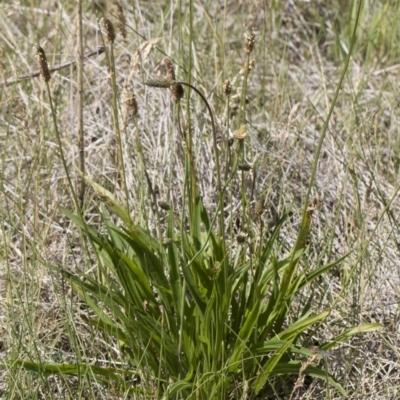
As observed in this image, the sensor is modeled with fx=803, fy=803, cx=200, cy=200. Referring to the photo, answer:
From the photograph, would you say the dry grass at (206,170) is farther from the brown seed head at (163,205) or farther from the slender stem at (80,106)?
Answer: the brown seed head at (163,205)

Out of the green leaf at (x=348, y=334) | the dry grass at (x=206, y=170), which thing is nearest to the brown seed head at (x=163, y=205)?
the dry grass at (x=206, y=170)

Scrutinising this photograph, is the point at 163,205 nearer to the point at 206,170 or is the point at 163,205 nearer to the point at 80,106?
the point at 80,106

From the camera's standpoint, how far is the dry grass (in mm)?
2189

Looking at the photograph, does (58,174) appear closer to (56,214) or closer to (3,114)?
(56,214)

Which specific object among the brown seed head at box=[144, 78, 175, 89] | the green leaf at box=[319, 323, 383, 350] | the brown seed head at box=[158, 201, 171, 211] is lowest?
the green leaf at box=[319, 323, 383, 350]

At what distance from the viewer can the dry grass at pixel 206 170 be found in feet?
7.18

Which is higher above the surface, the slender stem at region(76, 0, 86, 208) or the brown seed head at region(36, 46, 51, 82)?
the brown seed head at region(36, 46, 51, 82)

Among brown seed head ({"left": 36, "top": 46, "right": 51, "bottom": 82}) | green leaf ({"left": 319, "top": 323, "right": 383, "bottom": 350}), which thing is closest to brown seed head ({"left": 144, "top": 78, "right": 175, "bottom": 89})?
brown seed head ({"left": 36, "top": 46, "right": 51, "bottom": 82})

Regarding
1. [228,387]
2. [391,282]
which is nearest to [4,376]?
[228,387]

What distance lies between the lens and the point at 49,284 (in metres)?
2.48

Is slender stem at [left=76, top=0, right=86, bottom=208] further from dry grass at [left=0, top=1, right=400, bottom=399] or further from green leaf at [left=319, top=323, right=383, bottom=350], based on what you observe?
green leaf at [left=319, top=323, right=383, bottom=350]

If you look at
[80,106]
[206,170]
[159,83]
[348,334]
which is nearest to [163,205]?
[159,83]

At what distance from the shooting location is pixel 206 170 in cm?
280

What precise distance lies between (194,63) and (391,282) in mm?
1200
